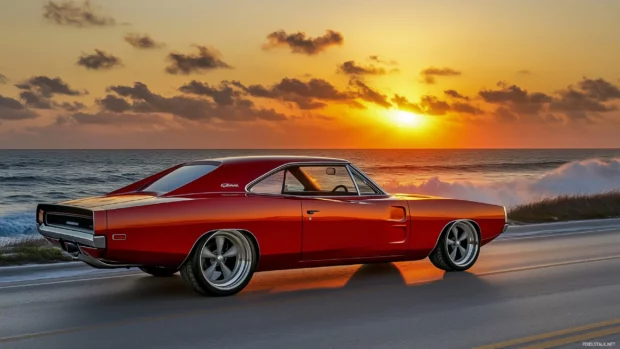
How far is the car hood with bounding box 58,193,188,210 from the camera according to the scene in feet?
25.1

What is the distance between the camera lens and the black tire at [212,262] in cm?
→ 798

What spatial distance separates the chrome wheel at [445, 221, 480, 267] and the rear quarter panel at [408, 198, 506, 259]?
0.13m

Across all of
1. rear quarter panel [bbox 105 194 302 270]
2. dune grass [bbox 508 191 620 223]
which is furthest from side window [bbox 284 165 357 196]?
dune grass [bbox 508 191 620 223]

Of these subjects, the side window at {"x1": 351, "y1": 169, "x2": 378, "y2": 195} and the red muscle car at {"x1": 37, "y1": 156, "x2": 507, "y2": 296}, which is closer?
the red muscle car at {"x1": 37, "y1": 156, "x2": 507, "y2": 296}

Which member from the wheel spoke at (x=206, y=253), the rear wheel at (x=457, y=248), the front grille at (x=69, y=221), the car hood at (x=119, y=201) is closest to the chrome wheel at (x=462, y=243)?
the rear wheel at (x=457, y=248)

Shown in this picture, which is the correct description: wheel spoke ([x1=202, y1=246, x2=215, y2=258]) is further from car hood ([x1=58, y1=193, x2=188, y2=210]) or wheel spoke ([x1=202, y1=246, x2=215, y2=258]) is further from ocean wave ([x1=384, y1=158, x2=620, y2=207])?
ocean wave ([x1=384, y1=158, x2=620, y2=207])

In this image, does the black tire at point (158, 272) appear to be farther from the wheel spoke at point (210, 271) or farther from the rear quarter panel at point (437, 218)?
the rear quarter panel at point (437, 218)

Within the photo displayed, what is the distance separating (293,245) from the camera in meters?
8.48

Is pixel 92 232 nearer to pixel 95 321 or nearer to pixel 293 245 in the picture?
pixel 95 321

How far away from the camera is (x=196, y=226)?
786 centimetres

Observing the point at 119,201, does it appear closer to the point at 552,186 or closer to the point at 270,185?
the point at 270,185

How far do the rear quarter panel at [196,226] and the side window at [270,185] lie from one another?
0.11 metres

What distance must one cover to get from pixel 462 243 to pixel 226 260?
3.54 meters

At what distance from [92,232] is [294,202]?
7.14 ft
